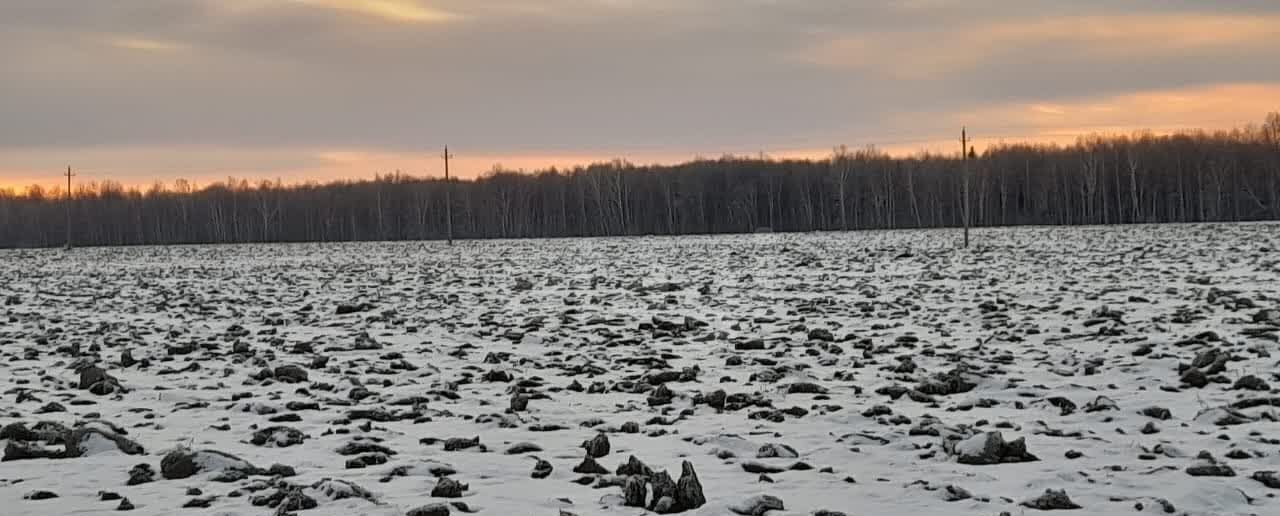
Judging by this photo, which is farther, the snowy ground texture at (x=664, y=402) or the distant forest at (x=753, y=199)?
the distant forest at (x=753, y=199)

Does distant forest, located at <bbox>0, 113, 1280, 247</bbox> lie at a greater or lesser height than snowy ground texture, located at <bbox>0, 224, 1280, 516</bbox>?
greater

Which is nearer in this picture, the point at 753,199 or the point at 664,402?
the point at 664,402

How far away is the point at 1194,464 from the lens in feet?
25.2

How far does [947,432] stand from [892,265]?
2463cm

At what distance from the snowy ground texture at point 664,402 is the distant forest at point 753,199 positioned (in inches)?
3328

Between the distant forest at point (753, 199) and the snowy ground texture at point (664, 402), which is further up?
the distant forest at point (753, 199)

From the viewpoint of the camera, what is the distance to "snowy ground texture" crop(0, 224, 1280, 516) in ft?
24.2

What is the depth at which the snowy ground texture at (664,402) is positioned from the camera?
738 centimetres

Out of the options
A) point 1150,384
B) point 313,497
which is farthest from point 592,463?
point 1150,384

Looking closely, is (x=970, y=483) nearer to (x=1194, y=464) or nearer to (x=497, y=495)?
(x=1194, y=464)

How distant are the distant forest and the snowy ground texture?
8454cm

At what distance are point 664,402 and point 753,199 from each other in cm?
10895

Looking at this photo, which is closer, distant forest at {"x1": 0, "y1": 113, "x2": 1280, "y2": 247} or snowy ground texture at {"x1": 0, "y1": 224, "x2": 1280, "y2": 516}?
snowy ground texture at {"x1": 0, "y1": 224, "x2": 1280, "y2": 516}

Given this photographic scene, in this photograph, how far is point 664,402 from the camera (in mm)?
11328
